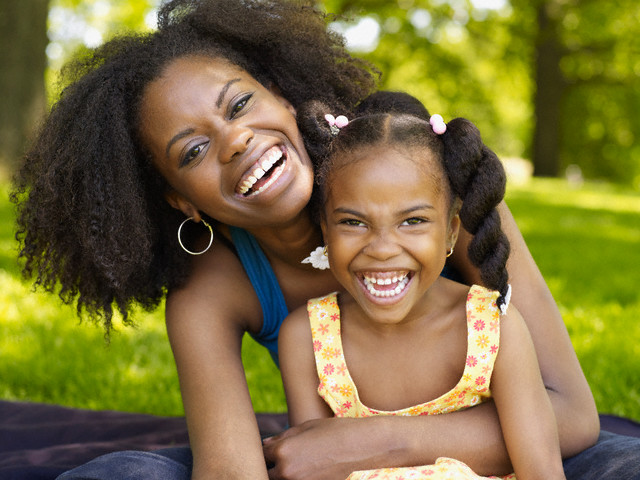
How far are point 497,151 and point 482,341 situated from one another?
775mm

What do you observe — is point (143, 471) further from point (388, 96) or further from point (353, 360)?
point (388, 96)

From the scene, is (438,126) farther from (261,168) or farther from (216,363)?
(216,363)

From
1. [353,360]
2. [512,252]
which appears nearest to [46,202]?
[353,360]

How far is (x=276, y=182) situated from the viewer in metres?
2.40

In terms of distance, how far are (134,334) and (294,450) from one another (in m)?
2.79

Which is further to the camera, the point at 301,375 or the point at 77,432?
the point at 77,432

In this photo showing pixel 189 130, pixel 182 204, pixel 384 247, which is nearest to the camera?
pixel 384 247

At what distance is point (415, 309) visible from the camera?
2412 millimetres

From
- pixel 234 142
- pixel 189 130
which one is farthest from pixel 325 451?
pixel 189 130

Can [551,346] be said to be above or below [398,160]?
below

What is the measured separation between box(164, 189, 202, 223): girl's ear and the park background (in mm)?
672

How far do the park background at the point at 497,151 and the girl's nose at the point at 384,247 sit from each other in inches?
31.0

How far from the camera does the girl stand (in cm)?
221

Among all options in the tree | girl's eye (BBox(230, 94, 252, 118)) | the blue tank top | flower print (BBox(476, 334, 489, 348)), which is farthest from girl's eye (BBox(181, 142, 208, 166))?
the tree
